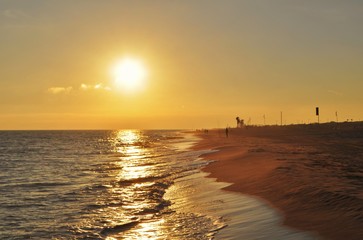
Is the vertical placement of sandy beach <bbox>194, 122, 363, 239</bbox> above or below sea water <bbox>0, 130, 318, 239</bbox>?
above

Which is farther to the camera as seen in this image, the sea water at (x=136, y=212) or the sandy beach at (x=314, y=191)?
the sea water at (x=136, y=212)

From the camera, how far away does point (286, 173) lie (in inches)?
881

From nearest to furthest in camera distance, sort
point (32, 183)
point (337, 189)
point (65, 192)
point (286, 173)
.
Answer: point (337, 189) → point (286, 173) → point (65, 192) → point (32, 183)

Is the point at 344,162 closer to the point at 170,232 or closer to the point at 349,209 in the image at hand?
the point at 349,209

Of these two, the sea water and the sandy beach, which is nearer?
→ the sandy beach

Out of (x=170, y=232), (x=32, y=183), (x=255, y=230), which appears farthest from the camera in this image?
(x=32, y=183)

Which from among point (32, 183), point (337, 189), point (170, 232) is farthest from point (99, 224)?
point (32, 183)

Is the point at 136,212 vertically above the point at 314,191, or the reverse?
the point at 314,191

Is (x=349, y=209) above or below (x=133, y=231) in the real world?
above

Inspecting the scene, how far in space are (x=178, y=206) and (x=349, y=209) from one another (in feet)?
27.2

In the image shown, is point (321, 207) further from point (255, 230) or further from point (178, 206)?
point (178, 206)

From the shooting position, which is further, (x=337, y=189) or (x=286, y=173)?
(x=286, y=173)

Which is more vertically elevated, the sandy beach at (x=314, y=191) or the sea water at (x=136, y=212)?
the sandy beach at (x=314, y=191)

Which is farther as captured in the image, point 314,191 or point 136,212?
point 136,212
